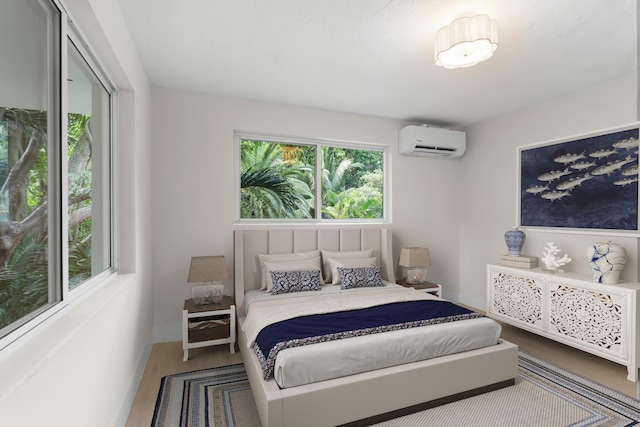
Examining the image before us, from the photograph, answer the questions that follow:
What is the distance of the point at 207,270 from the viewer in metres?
2.92

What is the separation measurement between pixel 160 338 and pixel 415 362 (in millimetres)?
2484

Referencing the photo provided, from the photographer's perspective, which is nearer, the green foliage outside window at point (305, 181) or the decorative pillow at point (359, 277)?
the decorative pillow at point (359, 277)

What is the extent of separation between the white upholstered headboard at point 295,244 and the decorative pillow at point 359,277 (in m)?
0.46

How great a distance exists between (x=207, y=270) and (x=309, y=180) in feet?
5.40

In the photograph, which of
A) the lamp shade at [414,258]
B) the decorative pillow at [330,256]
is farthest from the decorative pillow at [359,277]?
the lamp shade at [414,258]

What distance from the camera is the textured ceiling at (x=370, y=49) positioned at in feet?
6.24

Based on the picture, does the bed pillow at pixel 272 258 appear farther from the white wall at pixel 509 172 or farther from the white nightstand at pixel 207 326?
the white wall at pixel 509 172

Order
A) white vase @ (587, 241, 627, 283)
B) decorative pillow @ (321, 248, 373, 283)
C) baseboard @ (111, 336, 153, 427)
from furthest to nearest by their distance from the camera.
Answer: decorative pillow @ (321, 248, 373, 283) < white vase @ (587, 241, 627, 283) < baseboard @ (111, 336, 153, 427)

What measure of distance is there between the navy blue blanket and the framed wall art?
5.54 ft

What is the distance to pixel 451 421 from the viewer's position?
198 centimetres

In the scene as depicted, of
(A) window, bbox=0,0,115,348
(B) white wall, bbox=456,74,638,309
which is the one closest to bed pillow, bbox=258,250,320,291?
(A) window, bbox=0,0,115,348

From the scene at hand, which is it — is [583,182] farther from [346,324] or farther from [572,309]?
[346,324]

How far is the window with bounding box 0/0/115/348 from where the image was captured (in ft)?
3.36

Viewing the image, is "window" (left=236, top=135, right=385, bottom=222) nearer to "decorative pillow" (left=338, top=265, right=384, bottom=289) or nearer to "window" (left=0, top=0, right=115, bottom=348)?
"decorative pillow" (left=338, top=265, right=384, bottom=289)
